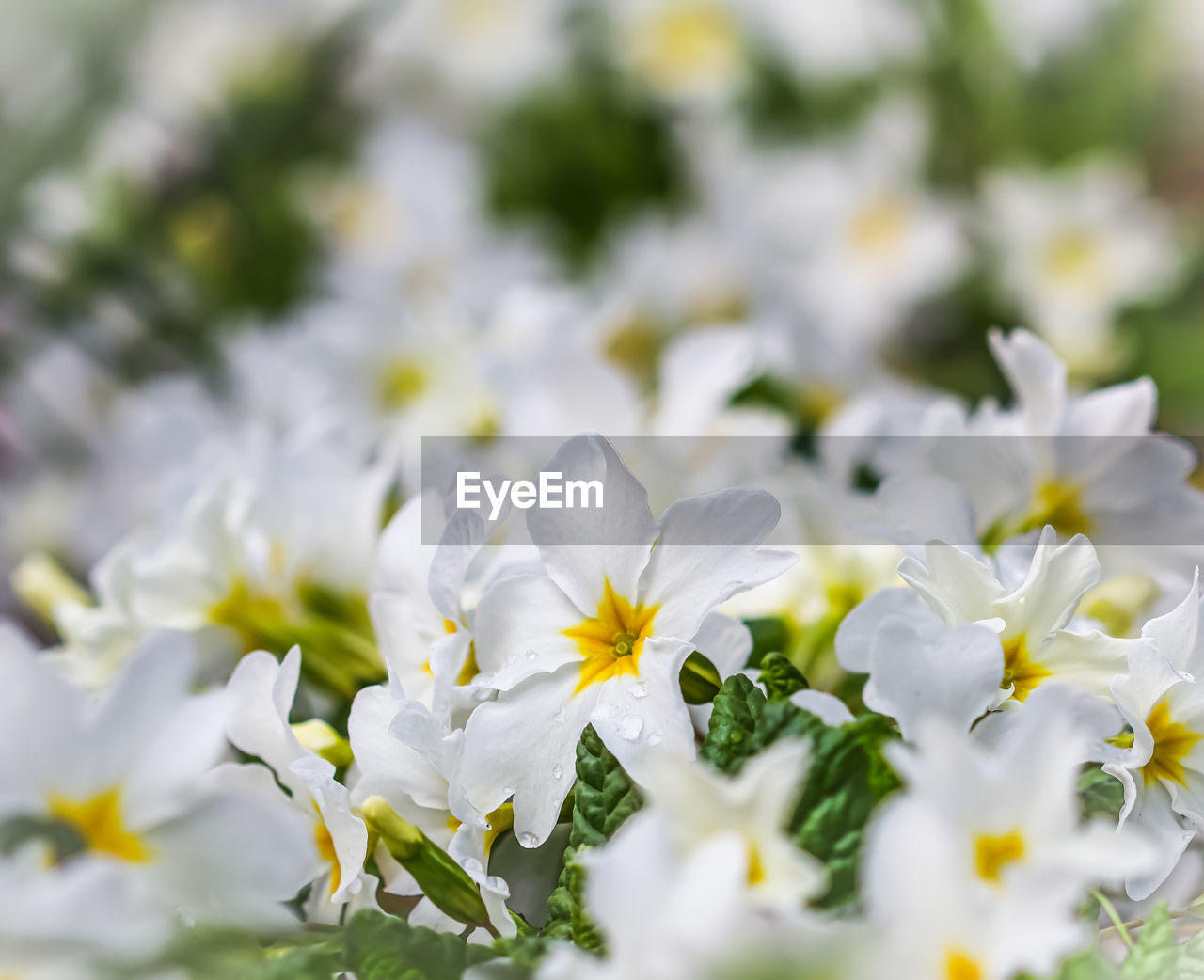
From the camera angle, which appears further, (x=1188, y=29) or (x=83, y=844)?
(x=1188, y=29)

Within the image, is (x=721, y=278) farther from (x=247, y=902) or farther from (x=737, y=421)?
(x=247, y=902)

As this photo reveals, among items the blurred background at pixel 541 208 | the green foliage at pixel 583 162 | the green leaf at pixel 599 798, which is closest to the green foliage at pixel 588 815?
the green leaf at pixel 599 798

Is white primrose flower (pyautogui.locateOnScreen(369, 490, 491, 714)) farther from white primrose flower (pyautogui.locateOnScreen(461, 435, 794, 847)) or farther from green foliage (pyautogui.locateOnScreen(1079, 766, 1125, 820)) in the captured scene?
green foliage (pyautogui.locateOnScreen(1079, 766, 1125, 820))

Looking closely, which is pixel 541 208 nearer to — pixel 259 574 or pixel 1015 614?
pixel 259 574

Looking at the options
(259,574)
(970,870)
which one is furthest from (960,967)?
(259,574)

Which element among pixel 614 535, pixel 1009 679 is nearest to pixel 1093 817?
pixel 1009 679

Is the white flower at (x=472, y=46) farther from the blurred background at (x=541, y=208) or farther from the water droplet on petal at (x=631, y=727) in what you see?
the water droplet on petal at (x=631, y=727)
